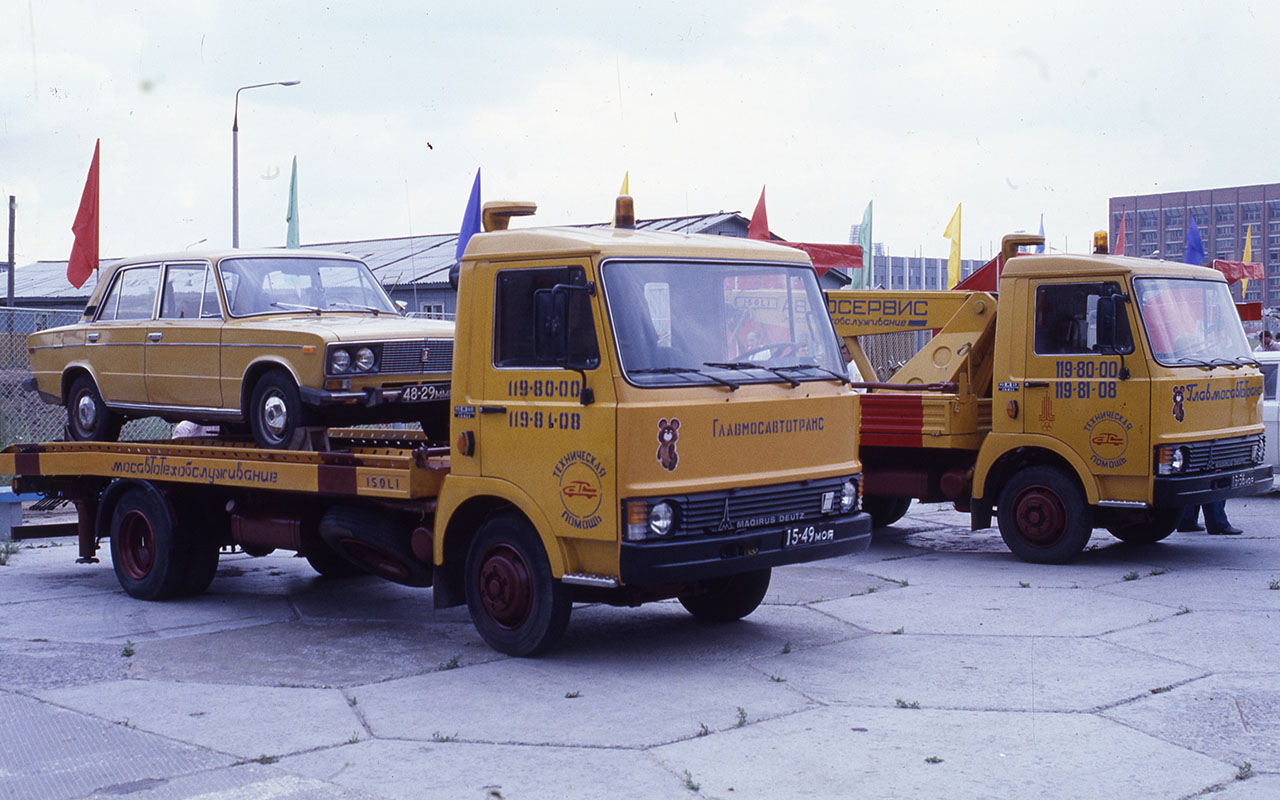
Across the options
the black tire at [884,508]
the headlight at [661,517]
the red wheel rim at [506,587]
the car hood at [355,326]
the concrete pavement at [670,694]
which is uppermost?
the car hood at [355,326]

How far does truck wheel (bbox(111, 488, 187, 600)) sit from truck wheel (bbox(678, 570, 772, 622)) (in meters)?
3.81

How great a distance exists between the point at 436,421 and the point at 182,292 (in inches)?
86.7

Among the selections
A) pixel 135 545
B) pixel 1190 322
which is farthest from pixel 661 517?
pixel 1190 322

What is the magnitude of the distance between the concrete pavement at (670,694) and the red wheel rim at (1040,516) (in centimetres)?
65

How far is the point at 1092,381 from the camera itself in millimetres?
10891

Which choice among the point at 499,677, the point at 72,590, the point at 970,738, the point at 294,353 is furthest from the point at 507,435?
the point at 72,590

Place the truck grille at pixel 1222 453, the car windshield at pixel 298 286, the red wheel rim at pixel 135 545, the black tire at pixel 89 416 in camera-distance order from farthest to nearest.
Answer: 1. the truck grille at pixel 1222 453
2. the black tire at pixel 89 416
3. the red wheel rim at pixel 135 545
4. the car windshield at pixel 298 286

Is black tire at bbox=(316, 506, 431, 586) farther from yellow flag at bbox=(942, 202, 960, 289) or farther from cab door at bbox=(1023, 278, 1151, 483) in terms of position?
yellow flag at bbox=(942, 202, 960, 289)

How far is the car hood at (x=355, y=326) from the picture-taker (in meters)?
8.91

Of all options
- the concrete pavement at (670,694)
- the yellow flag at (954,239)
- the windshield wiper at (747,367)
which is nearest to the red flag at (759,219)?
the yellow flag at (954,239)

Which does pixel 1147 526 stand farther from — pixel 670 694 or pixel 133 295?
pixel 133 295

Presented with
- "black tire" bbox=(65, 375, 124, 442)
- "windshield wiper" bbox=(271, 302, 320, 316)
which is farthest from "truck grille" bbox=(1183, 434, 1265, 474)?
"black tire" bbox=(65, 375, 124, 442)

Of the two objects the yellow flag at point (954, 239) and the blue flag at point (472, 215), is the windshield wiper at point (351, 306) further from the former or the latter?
the yellow flag at point (954, 239)

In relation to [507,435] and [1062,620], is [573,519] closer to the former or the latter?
[507,435]
